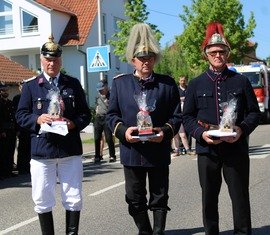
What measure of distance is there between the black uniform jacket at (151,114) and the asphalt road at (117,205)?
132 centimetres

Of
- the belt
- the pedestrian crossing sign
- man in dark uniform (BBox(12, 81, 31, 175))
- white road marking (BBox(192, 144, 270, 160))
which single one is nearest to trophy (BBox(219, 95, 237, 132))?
the belt

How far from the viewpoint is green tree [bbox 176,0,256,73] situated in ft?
142

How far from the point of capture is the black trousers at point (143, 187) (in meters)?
5.62

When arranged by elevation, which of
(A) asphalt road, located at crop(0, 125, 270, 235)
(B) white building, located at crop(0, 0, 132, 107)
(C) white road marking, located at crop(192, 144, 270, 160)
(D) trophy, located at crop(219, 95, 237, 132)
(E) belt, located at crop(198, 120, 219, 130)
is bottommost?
(C) white road marking, located at crop(192, 144, 270, 160)

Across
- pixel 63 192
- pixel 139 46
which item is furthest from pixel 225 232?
pixel 139 46

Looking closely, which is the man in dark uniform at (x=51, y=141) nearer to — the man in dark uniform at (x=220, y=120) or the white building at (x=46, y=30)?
the man in dark uniform at (x=220, y=120)

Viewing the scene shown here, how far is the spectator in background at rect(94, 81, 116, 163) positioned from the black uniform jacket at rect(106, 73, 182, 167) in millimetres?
7988

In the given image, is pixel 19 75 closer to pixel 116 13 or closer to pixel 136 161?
pixel 116 13

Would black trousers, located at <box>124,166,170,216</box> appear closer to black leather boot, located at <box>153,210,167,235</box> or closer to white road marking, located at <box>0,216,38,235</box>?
black leather boot, located at <box>153,210,167,235</box>

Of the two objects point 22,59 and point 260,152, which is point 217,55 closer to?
point 260,152

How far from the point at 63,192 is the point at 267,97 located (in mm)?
24352

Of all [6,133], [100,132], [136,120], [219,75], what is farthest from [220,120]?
[100,132]

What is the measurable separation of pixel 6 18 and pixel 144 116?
117 ft

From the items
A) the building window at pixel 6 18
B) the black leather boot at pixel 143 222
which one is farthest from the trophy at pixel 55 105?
the building window at pixel 6 18
